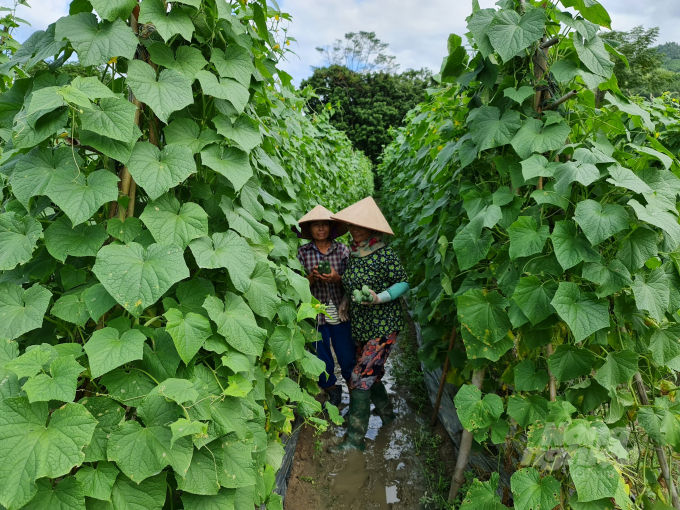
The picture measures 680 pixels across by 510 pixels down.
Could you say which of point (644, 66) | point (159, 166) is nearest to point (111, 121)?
point (159, 166)

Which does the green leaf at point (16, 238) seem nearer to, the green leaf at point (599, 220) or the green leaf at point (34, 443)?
the green leaf at point (34, 443)

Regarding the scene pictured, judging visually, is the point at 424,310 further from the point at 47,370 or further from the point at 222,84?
the point at 47,370

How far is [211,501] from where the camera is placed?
1465mm

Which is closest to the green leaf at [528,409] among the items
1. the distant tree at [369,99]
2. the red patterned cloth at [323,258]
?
the red patterned cloth at [323,258]

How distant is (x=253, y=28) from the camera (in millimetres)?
2115

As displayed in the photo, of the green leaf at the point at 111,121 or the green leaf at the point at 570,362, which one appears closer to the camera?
the green leaf at the point at 111,121

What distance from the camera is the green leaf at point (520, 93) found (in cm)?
204

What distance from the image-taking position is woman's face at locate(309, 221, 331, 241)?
3822mm

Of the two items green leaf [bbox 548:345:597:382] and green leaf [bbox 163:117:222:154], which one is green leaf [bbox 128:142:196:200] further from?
green leaf [bbox 548:345:597:382]

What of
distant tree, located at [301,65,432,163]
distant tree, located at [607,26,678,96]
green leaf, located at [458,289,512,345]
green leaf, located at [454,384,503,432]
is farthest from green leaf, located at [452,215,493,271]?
distant tree, located at [607,26,678,96]

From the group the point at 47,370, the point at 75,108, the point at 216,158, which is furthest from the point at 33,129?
the point at 47,370

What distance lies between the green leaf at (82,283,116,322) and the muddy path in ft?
7.18

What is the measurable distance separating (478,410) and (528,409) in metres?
0.24

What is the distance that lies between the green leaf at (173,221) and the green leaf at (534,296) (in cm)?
141
